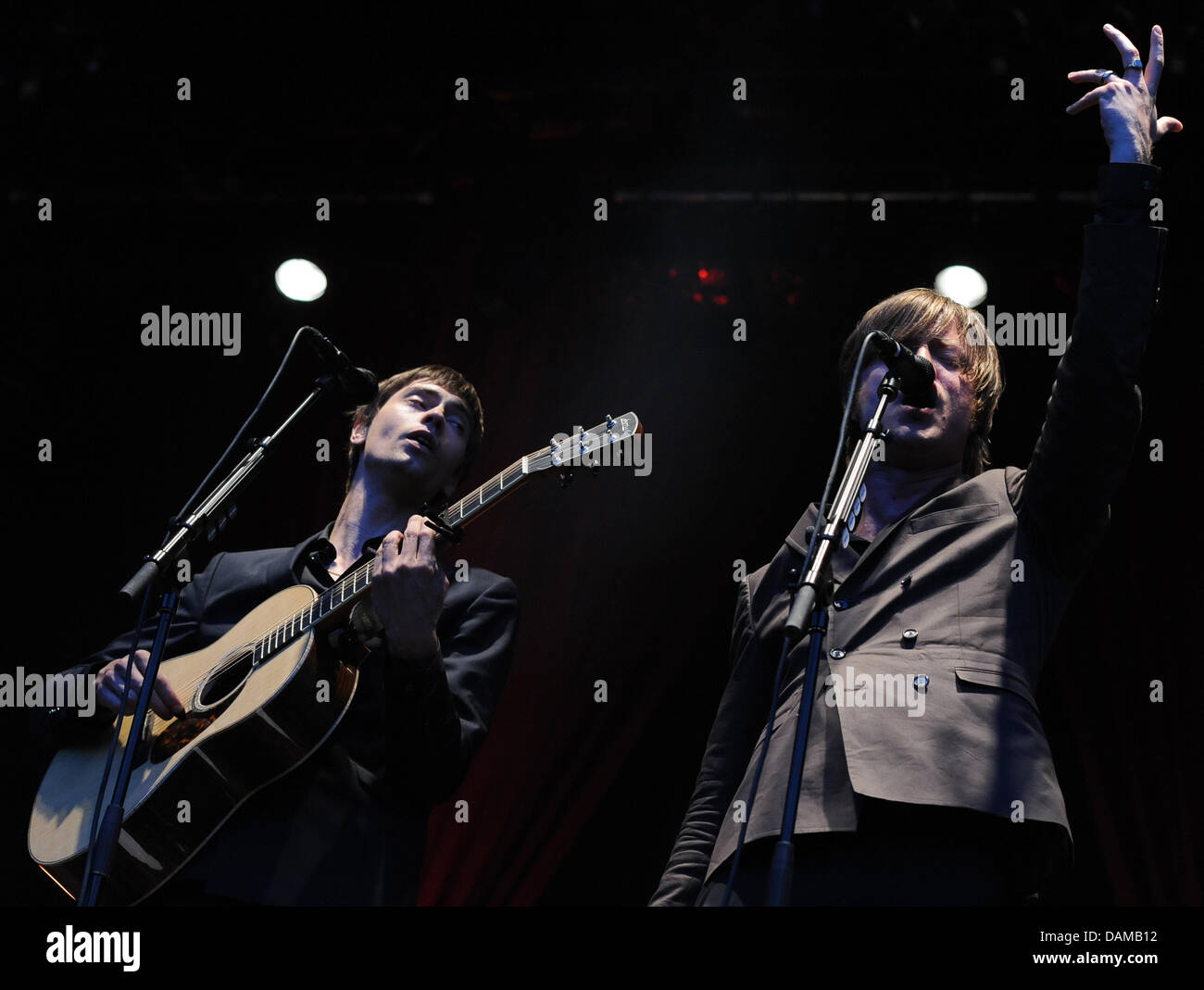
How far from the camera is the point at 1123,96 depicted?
2.46 m

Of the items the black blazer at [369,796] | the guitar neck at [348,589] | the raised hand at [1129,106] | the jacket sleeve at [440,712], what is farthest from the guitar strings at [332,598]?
the raised hand at [1129,106]

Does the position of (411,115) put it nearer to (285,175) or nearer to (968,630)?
(285,175)

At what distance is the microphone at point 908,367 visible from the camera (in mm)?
2475

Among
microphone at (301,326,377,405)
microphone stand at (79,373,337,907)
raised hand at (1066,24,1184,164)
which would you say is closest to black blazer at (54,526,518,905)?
microphone stand at (79,373,337,907)

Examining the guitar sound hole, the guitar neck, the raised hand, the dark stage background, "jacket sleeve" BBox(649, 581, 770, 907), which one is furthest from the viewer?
the dark stage background

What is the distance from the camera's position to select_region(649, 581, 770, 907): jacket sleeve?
269 centimetres

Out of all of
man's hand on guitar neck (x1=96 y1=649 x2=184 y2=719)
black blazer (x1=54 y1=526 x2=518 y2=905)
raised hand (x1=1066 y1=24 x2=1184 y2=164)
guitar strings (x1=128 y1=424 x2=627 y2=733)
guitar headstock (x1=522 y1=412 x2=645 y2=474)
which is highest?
raised hand (x1=1066 y1=24 x2=1184 y2=164)

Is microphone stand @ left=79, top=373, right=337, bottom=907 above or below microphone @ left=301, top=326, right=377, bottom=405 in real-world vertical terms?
below

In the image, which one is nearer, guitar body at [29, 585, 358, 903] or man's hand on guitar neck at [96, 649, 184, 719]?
guitar body at [29, 585, 358, 903]

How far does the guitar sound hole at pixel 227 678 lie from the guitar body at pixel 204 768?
0.08 metres

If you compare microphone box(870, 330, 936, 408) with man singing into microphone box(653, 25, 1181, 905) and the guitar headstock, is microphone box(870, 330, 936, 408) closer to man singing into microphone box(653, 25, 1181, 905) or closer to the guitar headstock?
man singing into microphone box(653, 25, 1181, 905)

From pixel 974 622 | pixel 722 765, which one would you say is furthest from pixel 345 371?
pixel 974 622

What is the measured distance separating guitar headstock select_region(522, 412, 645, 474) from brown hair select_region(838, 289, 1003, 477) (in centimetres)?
58

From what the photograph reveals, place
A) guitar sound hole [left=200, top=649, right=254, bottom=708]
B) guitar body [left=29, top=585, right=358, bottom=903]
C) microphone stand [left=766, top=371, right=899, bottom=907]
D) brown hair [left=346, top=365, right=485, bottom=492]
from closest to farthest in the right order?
microphone stand [left=766, top=371, right=899, bottom=907] → guitar body [left=29, top=585, right=358, bottom=903] → guitar sound hole [left=200, top=649, right=254, bottom=708] → brown hair [left=346, top=365, right=485, bottom=492]
